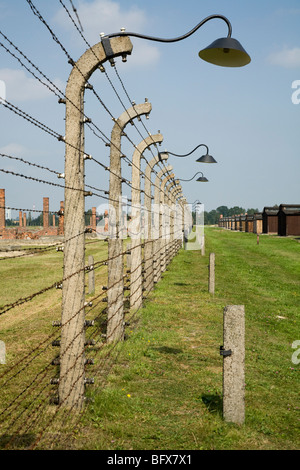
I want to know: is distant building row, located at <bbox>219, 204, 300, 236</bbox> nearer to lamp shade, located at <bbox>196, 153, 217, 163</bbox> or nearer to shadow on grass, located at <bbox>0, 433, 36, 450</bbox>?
lamp shade, located at <bbox>196, 153, 217, 163</bbox>

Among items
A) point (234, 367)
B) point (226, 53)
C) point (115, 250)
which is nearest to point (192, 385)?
point (234, 367)

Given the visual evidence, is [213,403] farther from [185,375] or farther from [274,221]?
[274,221]

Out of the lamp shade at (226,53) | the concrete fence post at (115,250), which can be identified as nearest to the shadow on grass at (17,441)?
the concrete fence post at (115,250)

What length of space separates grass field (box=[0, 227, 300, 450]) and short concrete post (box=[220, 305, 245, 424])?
0.52ft

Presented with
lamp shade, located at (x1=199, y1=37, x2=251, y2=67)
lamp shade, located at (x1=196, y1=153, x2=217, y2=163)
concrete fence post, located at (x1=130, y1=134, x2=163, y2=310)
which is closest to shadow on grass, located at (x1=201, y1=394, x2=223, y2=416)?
lamp shade, located at (x1=199, y1=37, x2=251, y2=67)

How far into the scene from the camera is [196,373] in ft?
22.7

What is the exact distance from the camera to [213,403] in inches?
228

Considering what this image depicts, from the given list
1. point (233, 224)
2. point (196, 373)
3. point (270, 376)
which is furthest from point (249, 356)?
point (233, 224)

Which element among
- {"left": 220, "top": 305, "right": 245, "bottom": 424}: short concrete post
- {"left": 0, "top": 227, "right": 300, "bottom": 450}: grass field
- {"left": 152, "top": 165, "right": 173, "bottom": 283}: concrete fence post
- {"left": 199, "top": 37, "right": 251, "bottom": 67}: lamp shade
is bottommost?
{"left": 0, "top": 227, "right": 300, "bottom": 450}: grass field

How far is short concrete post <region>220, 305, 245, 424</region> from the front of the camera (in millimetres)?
5305

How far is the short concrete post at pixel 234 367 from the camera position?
17.4 feet

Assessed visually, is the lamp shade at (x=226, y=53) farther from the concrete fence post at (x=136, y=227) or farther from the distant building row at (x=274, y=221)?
the distant building row at (x=274, y=221)

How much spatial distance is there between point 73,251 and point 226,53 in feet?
10.2

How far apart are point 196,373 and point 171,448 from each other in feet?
7.57
